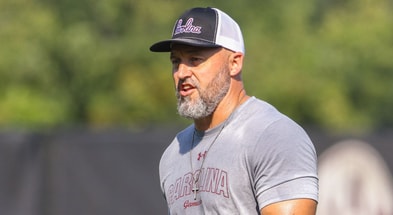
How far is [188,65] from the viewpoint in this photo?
4.37 meters

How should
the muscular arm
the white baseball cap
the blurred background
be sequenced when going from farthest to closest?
the blurred background < the white baseball cap < the muscular arm

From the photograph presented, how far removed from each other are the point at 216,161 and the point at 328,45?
23.0 metres

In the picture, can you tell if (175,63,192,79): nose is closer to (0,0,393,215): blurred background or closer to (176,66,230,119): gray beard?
(176,66,230,119): gray beard

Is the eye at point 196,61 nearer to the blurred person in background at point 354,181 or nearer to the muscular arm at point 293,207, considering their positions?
the muscular arm at point 293,207

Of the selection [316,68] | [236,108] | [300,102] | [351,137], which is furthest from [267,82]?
[236,108]

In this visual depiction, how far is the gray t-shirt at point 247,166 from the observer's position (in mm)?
4051

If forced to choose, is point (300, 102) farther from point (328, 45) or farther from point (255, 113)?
point (255, 113)

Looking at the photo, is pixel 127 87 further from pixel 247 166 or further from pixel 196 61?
pixel 247 166

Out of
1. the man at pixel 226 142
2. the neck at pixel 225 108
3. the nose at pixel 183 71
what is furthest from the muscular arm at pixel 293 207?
the nose at pixel 183 71

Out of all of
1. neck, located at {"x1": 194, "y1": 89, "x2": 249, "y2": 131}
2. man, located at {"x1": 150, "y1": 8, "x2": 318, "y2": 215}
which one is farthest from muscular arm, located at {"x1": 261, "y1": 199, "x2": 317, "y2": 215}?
neck, located at {"x1": 194, "y1": 89, "x2": 249, "y2": 131}

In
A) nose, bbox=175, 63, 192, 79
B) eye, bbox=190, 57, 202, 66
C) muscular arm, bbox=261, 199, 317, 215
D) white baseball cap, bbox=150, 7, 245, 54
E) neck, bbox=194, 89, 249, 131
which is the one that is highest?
white baseball cap, bbox=150, 7, 245, 54

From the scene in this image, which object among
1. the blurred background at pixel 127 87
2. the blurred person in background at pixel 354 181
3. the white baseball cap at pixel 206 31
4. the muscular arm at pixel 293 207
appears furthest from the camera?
the blurred person in background at pixel 354 181

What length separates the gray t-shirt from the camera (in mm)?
4051

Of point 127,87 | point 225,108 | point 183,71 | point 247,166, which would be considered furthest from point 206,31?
point 127,87
